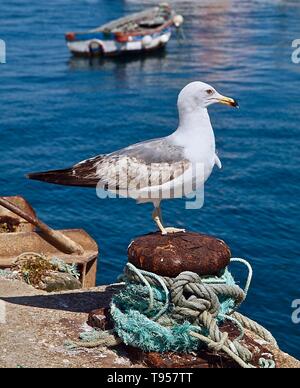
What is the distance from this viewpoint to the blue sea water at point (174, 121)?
21.1m

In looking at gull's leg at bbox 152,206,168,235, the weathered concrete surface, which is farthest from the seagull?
the weathered concrete surface

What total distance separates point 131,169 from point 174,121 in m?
22.5

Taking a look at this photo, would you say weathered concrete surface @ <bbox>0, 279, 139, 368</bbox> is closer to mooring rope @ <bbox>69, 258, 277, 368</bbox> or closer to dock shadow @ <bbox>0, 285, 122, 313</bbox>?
dock shadow @ <bbox>0, 285, 122, 313</bbox>

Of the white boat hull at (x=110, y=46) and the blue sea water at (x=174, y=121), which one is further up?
the white boat hull at (x=110, y=46)

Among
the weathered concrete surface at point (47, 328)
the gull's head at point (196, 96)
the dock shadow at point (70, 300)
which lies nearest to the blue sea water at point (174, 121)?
the dock shadow at point (70, 300)

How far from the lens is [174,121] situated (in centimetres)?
3145

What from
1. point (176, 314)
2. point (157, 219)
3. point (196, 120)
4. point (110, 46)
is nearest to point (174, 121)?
point (110, 46)

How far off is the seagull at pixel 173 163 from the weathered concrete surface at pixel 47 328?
69.5 inches

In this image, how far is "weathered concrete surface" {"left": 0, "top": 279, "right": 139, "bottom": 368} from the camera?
350 inches

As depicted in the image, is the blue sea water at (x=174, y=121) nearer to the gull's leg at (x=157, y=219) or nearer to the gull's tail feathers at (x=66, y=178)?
the gull's leg at (x=157, y=219)

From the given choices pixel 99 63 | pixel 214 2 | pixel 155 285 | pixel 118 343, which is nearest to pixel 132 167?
pixel 155 285

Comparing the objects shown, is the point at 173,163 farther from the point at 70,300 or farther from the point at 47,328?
the point at 70,300

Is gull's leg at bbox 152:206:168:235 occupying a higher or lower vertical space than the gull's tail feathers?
lower
